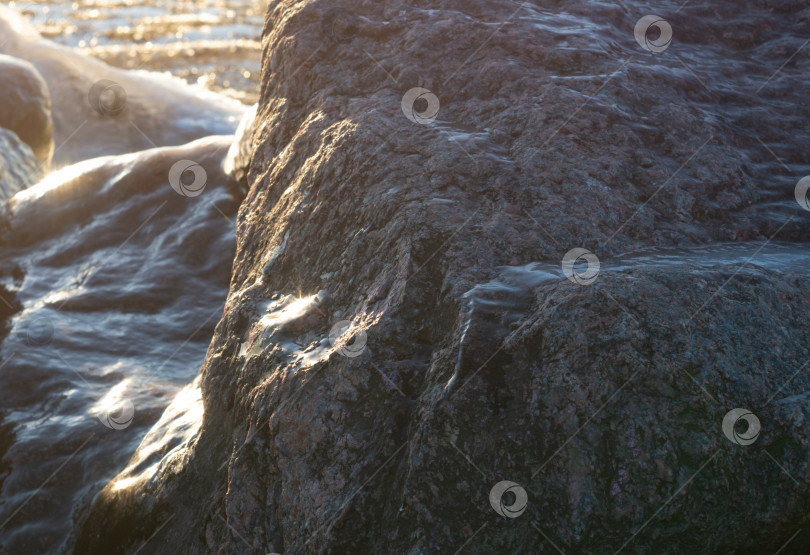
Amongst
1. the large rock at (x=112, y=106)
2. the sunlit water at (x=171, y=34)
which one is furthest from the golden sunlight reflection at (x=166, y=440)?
the sunlit water at (x=171, y=34)

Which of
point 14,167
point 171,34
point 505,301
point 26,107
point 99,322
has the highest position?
point 505,301

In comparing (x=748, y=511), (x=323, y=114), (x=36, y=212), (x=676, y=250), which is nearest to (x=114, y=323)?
(x=36, y=212)

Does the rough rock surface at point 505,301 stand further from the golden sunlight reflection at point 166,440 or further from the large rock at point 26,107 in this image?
the large rock at point 26,107

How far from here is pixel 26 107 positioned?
6070mm

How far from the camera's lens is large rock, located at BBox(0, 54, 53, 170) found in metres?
6.00

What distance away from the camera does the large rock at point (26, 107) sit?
19.7 feet

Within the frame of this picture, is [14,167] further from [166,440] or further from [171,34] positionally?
[171,34]

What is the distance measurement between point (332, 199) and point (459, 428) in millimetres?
978

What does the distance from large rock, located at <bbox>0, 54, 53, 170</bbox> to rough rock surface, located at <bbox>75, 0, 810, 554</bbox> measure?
12.8ft

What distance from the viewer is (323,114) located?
8.77ft

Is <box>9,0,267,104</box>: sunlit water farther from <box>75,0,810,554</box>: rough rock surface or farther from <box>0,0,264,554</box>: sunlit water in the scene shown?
<box>75,0,810,554</box>: rough rock surface

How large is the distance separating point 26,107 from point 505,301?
5.55 metres

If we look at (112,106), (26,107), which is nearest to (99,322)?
(26,107)

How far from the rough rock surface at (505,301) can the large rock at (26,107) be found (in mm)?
3897
